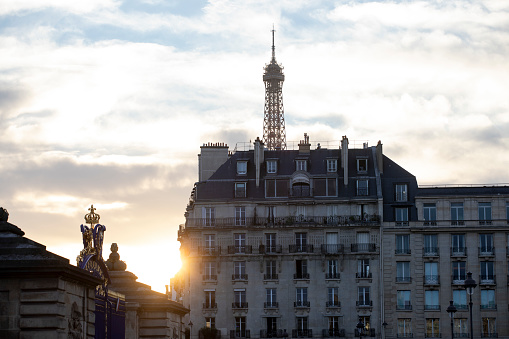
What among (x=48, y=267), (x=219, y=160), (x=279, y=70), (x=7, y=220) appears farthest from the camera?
(x=279, y=70)

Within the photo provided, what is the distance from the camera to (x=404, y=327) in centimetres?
9438

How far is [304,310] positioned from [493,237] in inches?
673

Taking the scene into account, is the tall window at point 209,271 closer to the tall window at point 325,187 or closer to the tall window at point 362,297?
the tall window at point 325,187

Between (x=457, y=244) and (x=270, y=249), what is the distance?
15.9 metres

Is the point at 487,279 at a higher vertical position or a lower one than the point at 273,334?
higher

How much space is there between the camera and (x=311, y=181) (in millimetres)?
98688

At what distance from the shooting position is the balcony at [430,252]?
311ft

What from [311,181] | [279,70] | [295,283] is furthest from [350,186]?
[279,70]

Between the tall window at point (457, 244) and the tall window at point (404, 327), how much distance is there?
273 inches

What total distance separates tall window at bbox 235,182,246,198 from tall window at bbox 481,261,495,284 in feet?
70.1

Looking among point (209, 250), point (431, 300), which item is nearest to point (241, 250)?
point (209, 250)

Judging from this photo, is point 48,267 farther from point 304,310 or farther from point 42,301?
point 304,310

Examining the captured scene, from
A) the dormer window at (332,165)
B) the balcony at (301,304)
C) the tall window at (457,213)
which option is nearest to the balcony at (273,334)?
the balcony at (301,304)

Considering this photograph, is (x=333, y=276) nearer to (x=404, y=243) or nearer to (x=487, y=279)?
(x=404, y=243)
